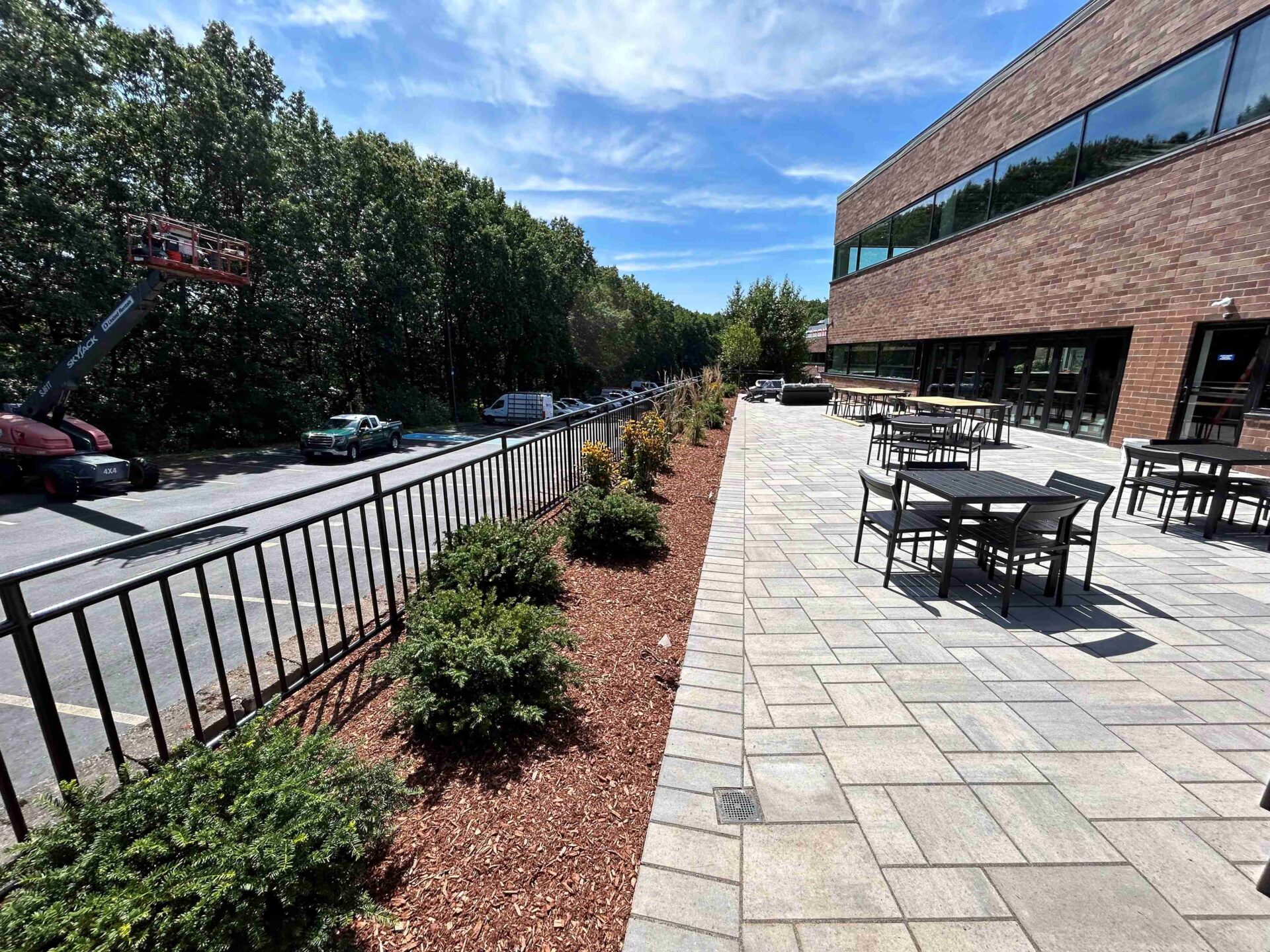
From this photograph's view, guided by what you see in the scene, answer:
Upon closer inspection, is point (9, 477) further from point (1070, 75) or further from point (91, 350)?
point (1070, 75)

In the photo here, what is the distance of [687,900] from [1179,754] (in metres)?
2.56

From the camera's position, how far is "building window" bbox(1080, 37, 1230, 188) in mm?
9000

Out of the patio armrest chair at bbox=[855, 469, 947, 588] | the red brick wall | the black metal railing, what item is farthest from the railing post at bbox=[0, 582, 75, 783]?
the red brick wall

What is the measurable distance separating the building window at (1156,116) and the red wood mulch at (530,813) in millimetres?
13853

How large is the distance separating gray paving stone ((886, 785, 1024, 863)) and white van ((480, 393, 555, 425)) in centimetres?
1996

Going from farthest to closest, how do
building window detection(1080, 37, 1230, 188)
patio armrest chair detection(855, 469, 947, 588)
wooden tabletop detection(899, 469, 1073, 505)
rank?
building window detection(1080, 37, 1230, 188) < patio armrest chair detection(855, 469, 947, 588) < wooden tabletop detection(899, 469, 1073, 505)

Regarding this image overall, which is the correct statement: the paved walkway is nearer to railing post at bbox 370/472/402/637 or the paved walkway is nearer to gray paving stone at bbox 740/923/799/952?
gray paving stone at bbox 740/923/799/952

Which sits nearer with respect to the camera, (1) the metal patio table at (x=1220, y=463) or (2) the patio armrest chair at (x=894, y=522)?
(2) the patio armrest chair at (x=894, y=522)

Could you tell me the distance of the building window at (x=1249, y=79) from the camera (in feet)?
26.7

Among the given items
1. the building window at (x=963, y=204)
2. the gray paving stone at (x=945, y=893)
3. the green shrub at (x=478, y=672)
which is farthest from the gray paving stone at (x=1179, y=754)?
the building window at (x=963, y=204)

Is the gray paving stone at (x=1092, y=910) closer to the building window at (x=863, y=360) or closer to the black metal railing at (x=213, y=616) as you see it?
the black metal railing at (x=213, y=616)

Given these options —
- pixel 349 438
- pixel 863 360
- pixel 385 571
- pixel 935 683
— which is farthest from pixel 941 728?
pixel 863 360

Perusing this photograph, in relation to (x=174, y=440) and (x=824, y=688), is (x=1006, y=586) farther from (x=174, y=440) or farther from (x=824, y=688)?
(x=174, y=440)

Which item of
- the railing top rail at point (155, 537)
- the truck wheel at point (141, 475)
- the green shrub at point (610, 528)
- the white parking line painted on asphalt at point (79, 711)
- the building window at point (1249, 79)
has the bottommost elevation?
the truck wheel at point (141, 475)
